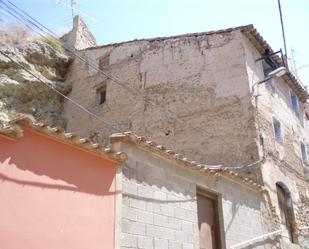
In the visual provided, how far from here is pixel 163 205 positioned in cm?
630

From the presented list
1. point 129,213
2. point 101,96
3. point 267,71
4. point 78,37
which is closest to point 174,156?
point 129,213

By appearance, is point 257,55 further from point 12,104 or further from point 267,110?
point 12,104

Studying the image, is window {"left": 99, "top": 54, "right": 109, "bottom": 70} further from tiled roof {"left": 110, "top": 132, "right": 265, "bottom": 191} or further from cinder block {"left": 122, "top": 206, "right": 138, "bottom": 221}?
cinder block {"left": 122, "top": 206, "right": 138, "bottom": 221}

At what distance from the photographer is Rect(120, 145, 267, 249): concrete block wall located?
573 cm

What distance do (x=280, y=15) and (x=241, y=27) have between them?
1.17 metres

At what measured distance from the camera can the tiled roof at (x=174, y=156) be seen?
5.95 m

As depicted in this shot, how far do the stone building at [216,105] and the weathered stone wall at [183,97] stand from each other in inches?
1.2

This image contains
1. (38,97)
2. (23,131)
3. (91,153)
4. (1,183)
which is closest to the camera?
(1,183)

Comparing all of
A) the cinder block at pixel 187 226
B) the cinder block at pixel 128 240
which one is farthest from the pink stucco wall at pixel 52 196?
the cinder block at pixel 187 226

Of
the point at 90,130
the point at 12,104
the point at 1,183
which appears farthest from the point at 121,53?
the point at 1,183

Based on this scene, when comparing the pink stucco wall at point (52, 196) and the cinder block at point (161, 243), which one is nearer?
the pink stucco wall at point (52, 196)

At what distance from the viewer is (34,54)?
15422mm

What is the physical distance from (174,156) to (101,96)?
8.32 m

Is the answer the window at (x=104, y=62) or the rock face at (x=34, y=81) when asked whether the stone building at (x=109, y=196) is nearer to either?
the window at (x=104, y=62)
